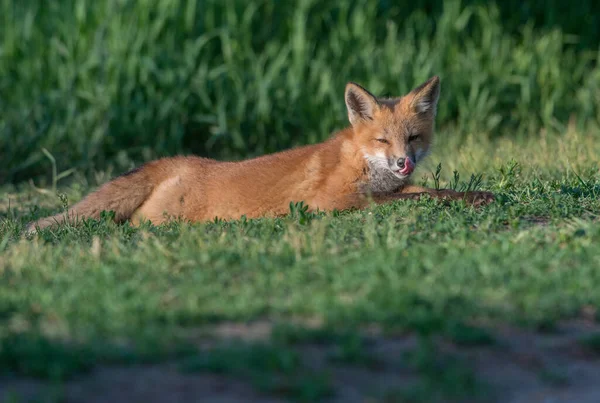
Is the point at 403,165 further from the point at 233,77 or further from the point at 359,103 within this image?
the point at 233,77

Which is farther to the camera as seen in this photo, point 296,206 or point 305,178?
point 305,178

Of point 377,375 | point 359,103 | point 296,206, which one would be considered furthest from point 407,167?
point 377,375

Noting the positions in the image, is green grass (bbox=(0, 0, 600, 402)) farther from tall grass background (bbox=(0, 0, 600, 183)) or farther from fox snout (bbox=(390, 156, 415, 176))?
fox snout (bbox=(390, 156, 415, 176))

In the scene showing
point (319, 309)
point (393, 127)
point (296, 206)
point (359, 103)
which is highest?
point (359, 103)

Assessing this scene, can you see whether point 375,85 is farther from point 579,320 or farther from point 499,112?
point 579,320

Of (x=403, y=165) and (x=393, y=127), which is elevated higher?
(x=393, y=127)

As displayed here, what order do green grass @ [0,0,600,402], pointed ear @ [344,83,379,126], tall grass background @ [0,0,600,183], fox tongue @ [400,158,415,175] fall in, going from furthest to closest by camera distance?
tall grass background @ [0,0,600,183] < pointed ear @ [344,83,379,126] < fox tongue @ [400,158,415,175] < green grass @ [0,0,600,402]

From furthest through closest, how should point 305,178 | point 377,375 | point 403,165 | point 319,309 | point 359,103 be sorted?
1. point 359,103
2. point 305,178
3. point 403,165
4. point 319,309
5. point 377,375

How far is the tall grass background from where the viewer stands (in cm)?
1043

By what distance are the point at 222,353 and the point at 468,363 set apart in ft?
3.27

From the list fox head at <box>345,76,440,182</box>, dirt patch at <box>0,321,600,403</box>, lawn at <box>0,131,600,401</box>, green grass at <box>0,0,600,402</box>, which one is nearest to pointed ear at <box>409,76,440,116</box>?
fox head at <box>345,76,440,182</box>

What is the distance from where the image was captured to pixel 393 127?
6801 mm

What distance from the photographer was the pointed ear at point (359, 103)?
6.89 meters

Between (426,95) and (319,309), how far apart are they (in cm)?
341
